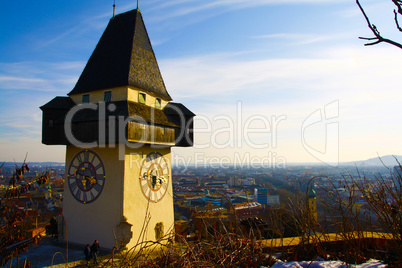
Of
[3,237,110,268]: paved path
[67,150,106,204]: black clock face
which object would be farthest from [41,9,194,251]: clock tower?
[3,237,110,268]: paved path

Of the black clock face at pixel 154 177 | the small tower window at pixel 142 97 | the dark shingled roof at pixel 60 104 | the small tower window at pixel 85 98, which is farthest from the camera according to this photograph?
the small tower window at pixel 85 98

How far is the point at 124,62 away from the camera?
10.8m

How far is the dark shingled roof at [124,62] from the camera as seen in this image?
34.9ft

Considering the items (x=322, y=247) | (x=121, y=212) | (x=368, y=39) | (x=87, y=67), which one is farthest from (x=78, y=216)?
(x=368, y=39)

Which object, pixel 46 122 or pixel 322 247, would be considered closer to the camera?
pixel 322 247

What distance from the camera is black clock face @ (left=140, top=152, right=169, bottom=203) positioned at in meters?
10.2

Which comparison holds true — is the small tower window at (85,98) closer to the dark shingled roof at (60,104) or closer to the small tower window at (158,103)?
the dark shingled roof at (60,104)

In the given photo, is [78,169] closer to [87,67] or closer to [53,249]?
[53,249]

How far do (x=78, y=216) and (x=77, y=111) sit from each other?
11.6 ft

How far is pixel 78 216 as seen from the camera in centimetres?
1005

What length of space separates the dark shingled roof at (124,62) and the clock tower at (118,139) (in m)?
0.04

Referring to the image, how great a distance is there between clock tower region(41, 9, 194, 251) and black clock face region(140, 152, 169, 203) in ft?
0.11

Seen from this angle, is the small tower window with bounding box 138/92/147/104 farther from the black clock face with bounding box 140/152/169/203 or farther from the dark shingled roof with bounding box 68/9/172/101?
the black clock face with bounding box 140/152/169/203

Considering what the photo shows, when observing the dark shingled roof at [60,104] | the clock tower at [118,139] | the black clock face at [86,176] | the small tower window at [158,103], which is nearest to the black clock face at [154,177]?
the clock tower at [118,139]
